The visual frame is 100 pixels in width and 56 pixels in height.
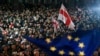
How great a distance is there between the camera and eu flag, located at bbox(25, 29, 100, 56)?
A: 7.30 metres

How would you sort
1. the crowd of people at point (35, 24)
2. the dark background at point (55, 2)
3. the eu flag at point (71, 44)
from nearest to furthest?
1. the eu flag at point (71, 44)
2. the crowd of people at point (35, 24)
3. the dark background at point (55, 2)

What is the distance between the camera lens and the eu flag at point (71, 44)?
7.30 m

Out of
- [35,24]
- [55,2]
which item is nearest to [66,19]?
[35,24]

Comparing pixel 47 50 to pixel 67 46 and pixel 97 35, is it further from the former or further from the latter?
pixel 97 35

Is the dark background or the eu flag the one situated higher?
the dark background

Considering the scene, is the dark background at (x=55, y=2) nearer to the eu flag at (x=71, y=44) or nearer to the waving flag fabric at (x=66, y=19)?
the waving flag fabric at (x=66, y=19)

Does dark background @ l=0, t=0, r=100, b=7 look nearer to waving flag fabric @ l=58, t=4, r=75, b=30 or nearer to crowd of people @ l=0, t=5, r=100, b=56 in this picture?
crowd of people @ l=0, t=5, r=100, b=56

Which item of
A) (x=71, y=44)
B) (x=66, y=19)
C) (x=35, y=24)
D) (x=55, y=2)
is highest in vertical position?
(x=55, y=2)

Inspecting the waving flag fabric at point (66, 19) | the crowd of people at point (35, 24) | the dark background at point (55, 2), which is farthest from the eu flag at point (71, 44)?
the dark background at point (55, 2)

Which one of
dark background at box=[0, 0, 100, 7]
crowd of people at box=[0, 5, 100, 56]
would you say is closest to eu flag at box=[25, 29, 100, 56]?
crowd of people at box=[0, 5, 100, 56]

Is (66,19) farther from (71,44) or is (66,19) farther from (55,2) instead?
(55,2)

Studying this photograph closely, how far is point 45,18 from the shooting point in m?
22.4

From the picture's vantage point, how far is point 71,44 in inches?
290

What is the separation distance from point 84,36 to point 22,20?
1419 cm
